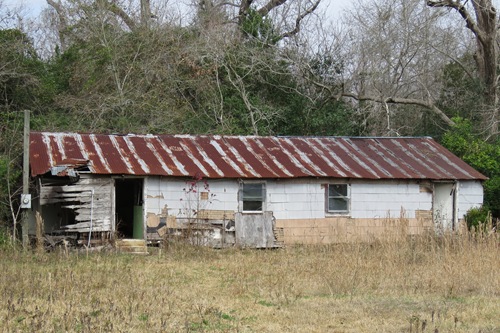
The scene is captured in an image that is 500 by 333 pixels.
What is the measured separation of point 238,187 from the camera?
2219cm

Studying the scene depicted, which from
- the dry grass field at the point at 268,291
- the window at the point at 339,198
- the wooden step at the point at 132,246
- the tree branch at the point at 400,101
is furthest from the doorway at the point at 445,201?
the wooden step at the point at 132,246

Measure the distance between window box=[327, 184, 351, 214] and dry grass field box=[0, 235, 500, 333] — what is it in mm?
5307

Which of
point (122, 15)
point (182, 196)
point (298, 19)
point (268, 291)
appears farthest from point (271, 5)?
point (268, 291)

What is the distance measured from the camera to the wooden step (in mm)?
20078

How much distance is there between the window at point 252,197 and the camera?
73.2 ft

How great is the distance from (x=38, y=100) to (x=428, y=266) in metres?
18.3

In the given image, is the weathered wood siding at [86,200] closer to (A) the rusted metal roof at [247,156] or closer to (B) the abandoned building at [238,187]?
(B) the abandoned building at [238,187]

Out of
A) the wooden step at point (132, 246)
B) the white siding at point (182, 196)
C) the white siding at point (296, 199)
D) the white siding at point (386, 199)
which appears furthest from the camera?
the white siding at point (386, 199)

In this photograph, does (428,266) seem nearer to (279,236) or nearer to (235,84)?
(279,236)

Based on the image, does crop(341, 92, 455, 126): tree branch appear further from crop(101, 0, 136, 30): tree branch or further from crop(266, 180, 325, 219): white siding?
crop(101, 0, 136, 30): tree branch

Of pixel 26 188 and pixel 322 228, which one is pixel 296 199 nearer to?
pixel 322 228

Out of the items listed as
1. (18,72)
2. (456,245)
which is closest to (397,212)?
(456,245)

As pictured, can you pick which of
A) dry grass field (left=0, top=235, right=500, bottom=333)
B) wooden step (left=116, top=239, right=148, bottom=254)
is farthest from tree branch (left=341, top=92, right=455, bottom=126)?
dry grass field (left=0, top=235, right=500, bottom=333)

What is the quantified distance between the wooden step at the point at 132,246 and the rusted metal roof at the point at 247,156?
1.89m
